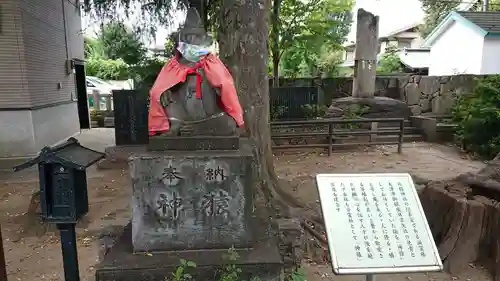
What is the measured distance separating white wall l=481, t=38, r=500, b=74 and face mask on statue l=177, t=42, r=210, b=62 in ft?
60.0

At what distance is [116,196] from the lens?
6738 mm

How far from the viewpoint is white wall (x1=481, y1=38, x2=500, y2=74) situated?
17241 mm

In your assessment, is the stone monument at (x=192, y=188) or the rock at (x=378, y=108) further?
the rock at (x=378, y=108)

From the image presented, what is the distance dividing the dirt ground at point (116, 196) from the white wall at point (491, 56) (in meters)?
9.47

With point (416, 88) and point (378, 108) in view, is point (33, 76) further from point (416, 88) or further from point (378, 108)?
point (416, 88)

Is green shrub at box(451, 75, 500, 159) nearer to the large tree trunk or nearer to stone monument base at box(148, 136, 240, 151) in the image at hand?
the large tree trunk

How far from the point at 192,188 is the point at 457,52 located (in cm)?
2066

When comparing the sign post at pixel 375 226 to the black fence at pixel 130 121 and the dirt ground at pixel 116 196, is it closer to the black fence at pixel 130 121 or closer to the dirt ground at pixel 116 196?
the dirt ground at pixel 116 196

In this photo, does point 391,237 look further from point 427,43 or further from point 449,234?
point 427,43

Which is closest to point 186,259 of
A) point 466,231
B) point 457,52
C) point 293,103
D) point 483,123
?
point 466,231

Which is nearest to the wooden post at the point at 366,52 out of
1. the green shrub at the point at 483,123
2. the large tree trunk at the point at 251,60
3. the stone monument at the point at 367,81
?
the stone monument at the point at 367,81

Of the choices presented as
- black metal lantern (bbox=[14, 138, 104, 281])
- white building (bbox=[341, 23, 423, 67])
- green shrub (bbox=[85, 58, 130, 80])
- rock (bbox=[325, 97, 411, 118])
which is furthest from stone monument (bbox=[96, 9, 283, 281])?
white building (bbox=[341, 23, 423, 67])

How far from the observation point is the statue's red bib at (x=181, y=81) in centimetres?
313

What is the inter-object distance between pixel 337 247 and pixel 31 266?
368cm
